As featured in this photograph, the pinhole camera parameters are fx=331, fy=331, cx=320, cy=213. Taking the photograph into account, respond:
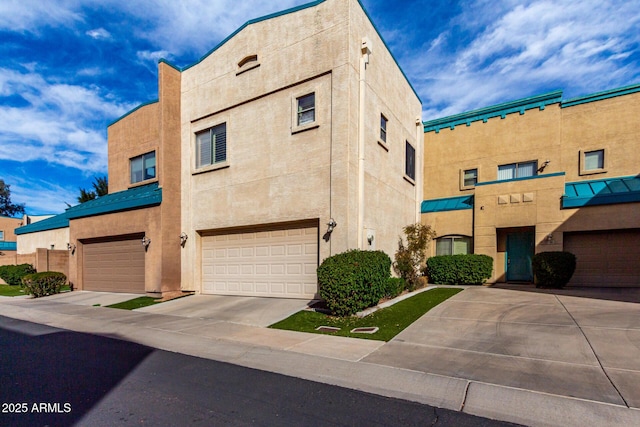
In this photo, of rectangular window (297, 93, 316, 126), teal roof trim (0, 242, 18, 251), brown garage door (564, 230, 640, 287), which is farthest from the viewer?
teal roof trim (0, 242, 18, 251)

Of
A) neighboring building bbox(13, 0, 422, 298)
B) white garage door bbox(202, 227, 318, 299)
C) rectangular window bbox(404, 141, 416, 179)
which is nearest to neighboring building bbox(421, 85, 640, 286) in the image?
rectangular window bbox(404, 141, 416, 179)

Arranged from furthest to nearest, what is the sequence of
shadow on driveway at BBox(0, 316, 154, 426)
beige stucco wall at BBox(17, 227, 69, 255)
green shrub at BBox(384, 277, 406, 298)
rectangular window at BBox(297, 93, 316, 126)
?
beige stucco wall at BBox(17, 227, 69, 255) < rectangular window at BBox(297, 93, 316, 126) < green shrub at BBox(384, 277, 406, 298) < shadow on driveway at BBox(0, 316, 154, 426)

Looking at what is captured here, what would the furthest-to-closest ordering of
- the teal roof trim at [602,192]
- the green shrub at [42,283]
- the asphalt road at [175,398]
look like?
the green shrub at [42,283] → the teal roof trim at [602,192] → the asphalt road at [175,398]

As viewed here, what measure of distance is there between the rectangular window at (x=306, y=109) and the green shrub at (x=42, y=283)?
13808mm

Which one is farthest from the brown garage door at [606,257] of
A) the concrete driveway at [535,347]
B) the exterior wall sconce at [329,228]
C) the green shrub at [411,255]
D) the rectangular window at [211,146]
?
the rectangular window at [211,146]

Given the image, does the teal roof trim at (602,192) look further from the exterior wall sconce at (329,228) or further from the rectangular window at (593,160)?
the exterior wall sconce at (329,228)

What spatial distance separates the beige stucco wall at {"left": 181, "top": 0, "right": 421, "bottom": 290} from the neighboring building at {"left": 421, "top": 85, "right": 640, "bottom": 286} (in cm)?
348

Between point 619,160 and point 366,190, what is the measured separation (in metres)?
11.5

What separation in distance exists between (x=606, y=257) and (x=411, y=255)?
7.33m

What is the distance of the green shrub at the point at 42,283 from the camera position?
1473 centimetres

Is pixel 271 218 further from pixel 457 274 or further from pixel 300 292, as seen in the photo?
pixel 457 274

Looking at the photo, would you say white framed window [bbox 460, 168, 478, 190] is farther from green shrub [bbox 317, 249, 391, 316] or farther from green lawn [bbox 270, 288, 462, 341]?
green shrub [bbox 317, 249, 391, 316]


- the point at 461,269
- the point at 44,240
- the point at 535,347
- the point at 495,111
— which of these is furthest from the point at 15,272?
the point at 495,111

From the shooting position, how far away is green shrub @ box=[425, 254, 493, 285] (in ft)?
44.5
